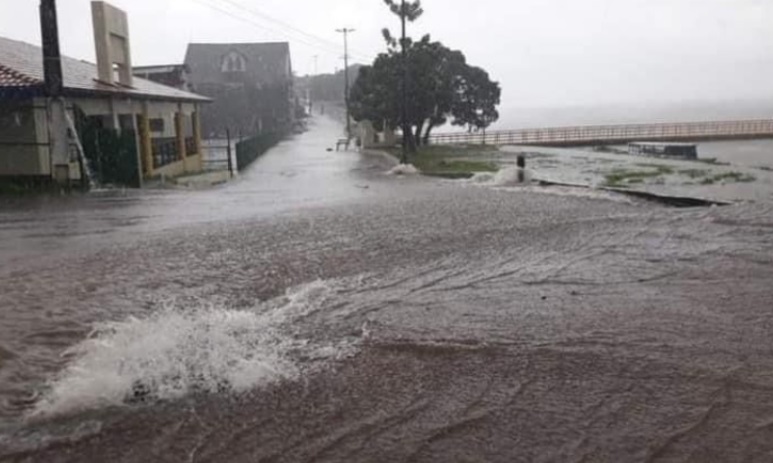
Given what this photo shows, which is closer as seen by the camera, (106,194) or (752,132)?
(106,194)

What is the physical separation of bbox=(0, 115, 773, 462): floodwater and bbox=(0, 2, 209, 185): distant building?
725 centimetres

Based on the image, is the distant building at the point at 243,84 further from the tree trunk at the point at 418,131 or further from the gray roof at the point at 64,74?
the gray roof at the point at 64,74

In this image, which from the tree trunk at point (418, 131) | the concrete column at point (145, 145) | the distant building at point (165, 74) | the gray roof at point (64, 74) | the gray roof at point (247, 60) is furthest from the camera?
the gray roof at point (247, 60)

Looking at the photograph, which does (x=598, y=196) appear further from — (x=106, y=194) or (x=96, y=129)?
(x=96, y=129)

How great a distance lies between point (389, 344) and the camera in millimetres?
6160

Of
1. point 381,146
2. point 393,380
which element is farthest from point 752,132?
point 393,380

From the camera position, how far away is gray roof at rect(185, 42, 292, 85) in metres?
69.9

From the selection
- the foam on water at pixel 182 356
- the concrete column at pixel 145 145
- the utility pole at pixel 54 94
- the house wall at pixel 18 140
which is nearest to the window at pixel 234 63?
the concrete column at pixel 145 145

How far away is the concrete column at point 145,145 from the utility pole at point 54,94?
5113 mm

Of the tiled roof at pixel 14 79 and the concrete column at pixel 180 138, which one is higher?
the tiled roof at pixel 14 79

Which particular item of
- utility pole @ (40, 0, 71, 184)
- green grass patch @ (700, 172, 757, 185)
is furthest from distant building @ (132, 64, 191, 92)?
green grass patch @ (700, 172, 757, 185)

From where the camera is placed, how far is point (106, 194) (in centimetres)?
1891

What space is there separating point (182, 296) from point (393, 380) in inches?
135

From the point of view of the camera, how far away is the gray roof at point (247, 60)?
69.9 metres
